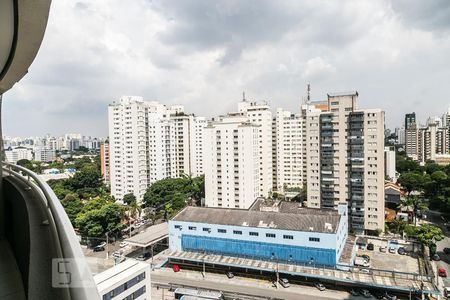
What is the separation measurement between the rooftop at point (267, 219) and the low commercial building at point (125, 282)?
487cm

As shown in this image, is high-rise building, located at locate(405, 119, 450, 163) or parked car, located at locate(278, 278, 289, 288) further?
high-rise building, located at locate(405, 119, 450, 163)

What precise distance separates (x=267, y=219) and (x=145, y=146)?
43.8 ft

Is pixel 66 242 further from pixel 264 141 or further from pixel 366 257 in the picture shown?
pixel 264 141

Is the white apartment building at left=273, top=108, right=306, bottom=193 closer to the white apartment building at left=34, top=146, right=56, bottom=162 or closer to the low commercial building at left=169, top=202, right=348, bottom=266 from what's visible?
the low commercial building at left=169, top=202, right=348, bottom=266

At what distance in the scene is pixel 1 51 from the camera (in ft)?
6.95

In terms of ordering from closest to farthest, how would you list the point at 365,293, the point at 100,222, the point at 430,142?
the point at 365,293, the point at 100,222, the point at 430,142

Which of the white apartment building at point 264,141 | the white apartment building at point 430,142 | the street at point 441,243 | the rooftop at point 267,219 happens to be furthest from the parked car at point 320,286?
the white apartment building at point 430,142

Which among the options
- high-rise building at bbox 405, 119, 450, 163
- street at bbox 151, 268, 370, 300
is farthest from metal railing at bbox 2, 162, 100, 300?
high-rise building at bbox 405, 119, 450, 163

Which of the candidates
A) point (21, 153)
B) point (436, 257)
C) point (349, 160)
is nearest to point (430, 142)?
point (349, 160)

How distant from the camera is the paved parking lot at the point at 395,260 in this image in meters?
11.2

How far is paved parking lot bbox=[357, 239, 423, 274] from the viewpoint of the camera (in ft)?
36.6

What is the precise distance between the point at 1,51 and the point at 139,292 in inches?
250

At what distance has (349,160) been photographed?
15.6 meters

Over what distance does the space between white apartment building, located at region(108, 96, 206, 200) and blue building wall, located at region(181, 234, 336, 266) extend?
1042cm
